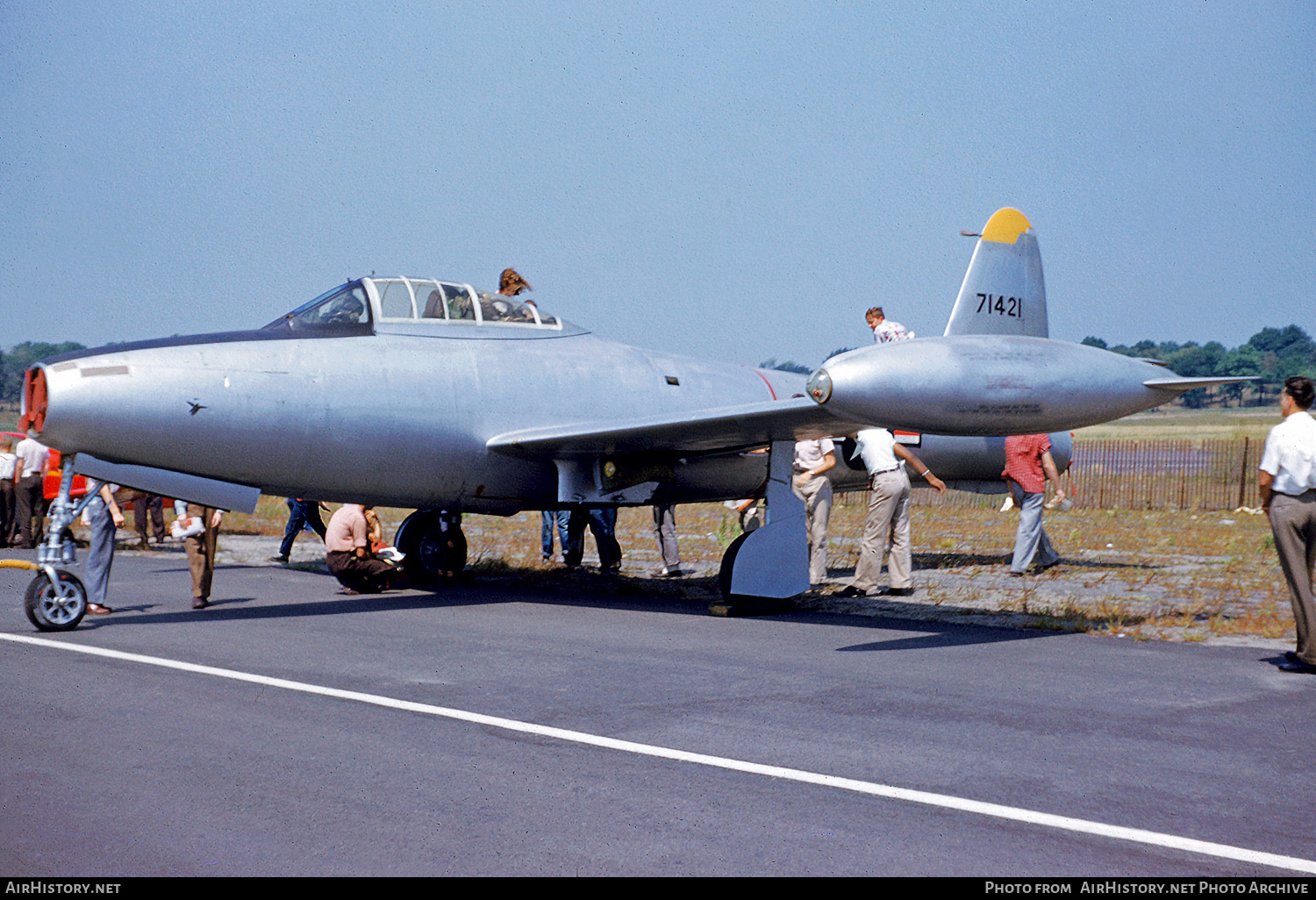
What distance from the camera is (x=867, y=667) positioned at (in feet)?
25.6

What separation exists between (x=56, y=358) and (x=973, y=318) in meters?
7.92

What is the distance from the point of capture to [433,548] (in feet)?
45.8

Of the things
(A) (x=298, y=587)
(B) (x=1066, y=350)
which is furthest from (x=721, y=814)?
(A) (x=298, y=587)

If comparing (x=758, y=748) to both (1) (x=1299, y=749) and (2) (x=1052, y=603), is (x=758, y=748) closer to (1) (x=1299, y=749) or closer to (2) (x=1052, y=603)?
(1) (x=1299, y=749)

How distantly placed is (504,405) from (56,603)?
4.33 m

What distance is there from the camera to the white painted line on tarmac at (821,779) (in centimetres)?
404

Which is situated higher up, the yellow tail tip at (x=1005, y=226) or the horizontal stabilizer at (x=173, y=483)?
the yellow tail tip at (x=1005, y=226)

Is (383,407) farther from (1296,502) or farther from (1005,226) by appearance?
(1296,502)

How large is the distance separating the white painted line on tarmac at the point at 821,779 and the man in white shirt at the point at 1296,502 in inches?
164

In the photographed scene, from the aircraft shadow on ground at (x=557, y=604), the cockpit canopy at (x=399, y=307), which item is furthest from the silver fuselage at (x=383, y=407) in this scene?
the aircraft shadow on ground at (x=557, y=604)

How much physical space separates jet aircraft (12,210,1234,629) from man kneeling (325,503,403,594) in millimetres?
1385

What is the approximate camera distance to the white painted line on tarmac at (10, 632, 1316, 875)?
4043 mm

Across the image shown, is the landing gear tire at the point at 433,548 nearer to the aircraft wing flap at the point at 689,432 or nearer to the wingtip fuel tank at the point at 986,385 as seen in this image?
the aircraft wing flap at the point at 689,432

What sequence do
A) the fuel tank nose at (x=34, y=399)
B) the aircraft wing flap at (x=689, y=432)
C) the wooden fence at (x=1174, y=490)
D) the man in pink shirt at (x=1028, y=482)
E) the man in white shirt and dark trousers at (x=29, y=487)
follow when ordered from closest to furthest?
the fuel tank nose at (x=34, y=399), the aircraft wing flap at (x=689, y=432), the man in pink shirt at (x=1028, y=482), the man in white shirt and dark trousers at (x=29, y=487), the wooden fence at (x=1174, y=490)
